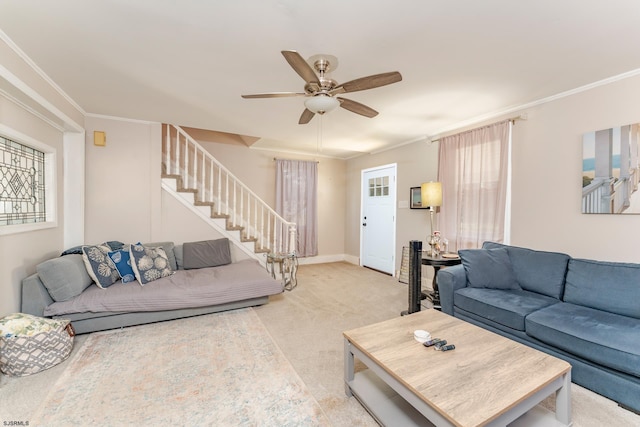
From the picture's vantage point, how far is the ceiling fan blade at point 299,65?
5.05 feet

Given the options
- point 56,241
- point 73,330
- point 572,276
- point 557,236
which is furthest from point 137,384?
point 557,236

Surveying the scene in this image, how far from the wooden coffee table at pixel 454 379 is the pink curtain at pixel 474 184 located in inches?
71.9

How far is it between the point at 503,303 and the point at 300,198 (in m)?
3.94

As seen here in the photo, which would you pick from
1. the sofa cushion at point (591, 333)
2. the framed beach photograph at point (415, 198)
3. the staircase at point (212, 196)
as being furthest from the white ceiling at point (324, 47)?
the sofa cushion at point (591, 333)

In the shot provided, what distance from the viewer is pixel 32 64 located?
85.0 inches

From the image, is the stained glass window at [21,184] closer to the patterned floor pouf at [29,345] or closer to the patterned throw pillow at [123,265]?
the patterned throw pillow at [123,265]

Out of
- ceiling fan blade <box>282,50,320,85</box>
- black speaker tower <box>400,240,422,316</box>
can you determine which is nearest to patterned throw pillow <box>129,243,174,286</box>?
ceiling fan blade <box>282,50,320,85</box>

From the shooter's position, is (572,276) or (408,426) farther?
A: (572,276)

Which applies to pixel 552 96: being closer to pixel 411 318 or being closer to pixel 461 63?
pixel 461 63

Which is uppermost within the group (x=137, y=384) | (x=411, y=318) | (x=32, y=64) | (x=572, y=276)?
(x=32, y=64)

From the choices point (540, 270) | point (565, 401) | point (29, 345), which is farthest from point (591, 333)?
point (29, 345)

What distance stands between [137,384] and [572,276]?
139 inches

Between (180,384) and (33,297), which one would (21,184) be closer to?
(33,297)

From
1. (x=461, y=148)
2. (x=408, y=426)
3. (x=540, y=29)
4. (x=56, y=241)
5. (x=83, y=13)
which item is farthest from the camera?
(x=461, y=148)
